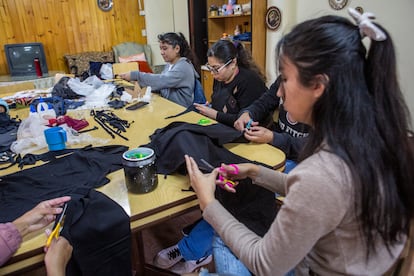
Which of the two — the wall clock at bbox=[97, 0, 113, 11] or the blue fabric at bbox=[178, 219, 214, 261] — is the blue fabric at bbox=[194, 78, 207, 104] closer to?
the blue fabric at bbox=[178, 219, 214, 261]

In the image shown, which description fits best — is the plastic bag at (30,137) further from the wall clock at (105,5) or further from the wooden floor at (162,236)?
the wall clock at (105,5)

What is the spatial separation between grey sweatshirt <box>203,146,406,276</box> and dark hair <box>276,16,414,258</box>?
1.1 inches

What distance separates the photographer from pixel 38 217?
810 millimetres

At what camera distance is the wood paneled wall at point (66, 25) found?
4.40 meters

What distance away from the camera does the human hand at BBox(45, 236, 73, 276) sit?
72 centimetres

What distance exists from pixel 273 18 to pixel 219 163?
2.66 metres

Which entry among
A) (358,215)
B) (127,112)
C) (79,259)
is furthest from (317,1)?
(79,259)

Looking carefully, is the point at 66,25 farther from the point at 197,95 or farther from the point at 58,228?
the point at 58,228

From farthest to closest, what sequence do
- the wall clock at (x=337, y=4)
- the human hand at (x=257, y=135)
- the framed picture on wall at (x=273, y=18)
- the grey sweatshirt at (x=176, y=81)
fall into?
the framed picture on wall at (x=273, y=18) < the wall clock at (x=337, y=4) < the grey sweatshirt at (x=176, y=81) < the human hand at (x=257, y=135)

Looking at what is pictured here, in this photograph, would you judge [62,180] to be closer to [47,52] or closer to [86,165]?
[86,165]

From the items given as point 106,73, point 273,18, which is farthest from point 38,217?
point 273,18

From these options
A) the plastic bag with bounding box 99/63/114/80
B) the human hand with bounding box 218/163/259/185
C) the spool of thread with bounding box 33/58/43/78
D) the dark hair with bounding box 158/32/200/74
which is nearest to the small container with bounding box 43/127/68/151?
the human hand with bounding box 218/163/259/185

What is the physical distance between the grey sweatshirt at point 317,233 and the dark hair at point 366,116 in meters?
0.03

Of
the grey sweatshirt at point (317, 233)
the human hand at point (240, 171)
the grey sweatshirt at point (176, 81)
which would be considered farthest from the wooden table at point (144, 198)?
the grey sweatshirt at point (176, 81)
